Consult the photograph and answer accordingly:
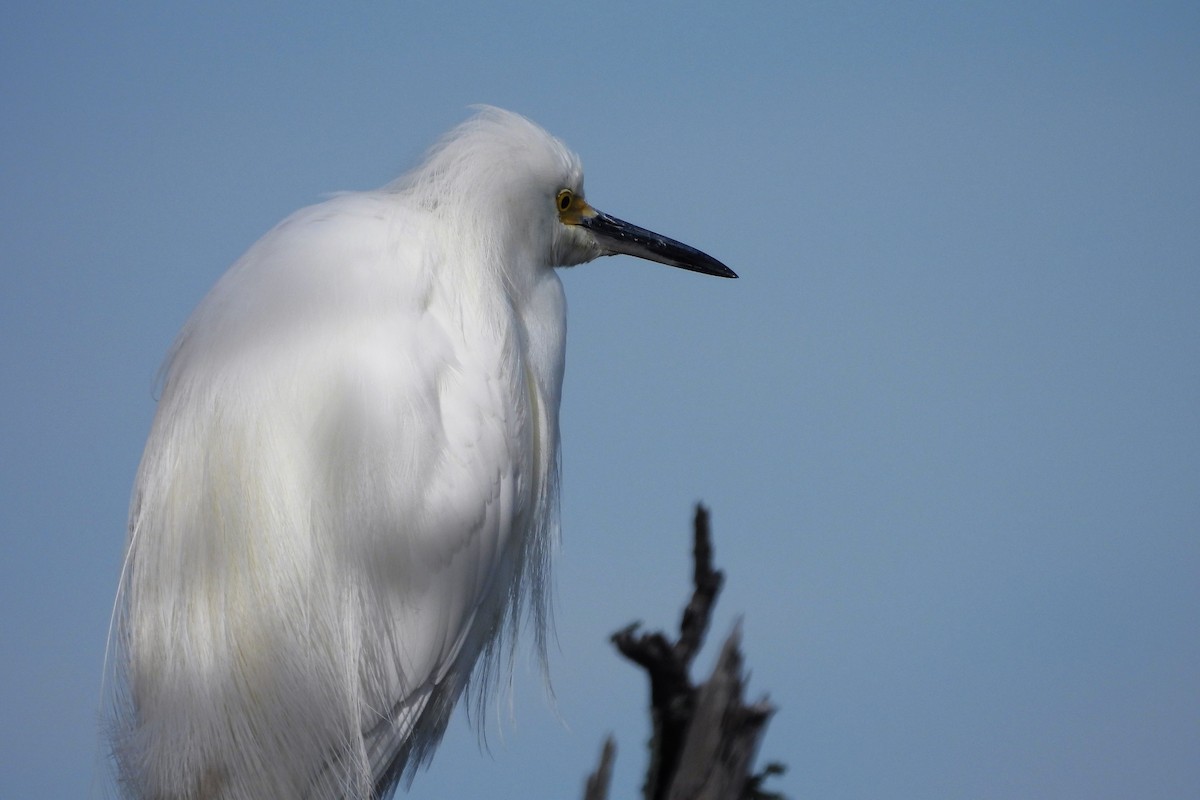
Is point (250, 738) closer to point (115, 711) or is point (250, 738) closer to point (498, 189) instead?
point (115, 711)

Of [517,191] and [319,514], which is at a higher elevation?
[517,191]

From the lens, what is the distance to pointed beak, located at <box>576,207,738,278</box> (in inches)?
165

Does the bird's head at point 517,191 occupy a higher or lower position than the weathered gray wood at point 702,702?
higher

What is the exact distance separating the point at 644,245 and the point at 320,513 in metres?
1.55

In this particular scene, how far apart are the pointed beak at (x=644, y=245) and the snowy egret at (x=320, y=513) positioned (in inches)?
25.3

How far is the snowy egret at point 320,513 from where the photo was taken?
3197 millimetres

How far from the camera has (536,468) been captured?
3775 millimetres

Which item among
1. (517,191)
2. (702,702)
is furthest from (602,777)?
(517,191)

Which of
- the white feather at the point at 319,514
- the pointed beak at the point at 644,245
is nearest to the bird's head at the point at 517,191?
the pointed beak at the point at 644,245

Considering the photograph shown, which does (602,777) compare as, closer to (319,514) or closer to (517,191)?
(319,514)

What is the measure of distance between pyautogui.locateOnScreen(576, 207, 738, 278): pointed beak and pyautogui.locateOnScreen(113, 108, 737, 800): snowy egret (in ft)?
2.11

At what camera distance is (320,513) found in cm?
321

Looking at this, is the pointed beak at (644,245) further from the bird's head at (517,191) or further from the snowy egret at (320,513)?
the snowy egret at (320,513)

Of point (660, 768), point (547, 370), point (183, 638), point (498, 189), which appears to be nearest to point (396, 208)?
point (498, 189)
